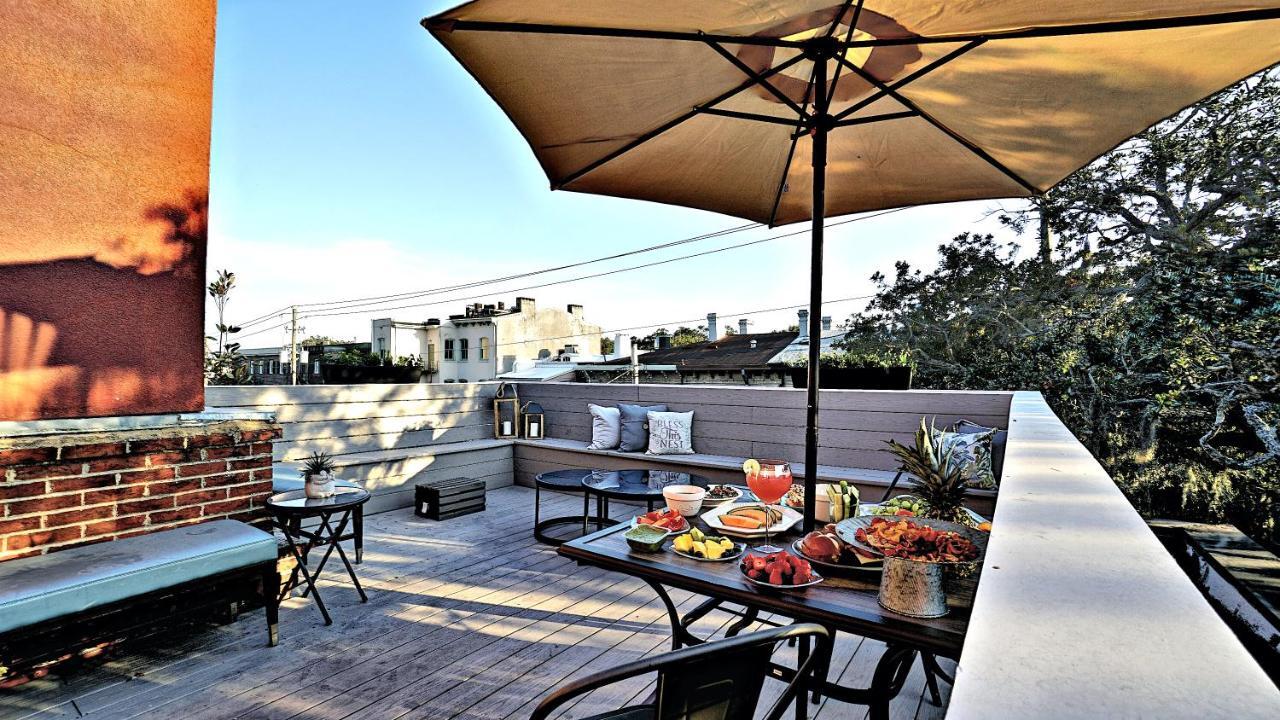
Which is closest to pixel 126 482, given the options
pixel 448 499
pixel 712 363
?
pixel 448 499

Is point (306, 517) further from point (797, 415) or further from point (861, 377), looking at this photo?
point (797, 415)

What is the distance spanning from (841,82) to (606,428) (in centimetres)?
387

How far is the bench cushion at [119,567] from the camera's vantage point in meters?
1.94

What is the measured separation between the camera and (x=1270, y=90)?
22.1 feet

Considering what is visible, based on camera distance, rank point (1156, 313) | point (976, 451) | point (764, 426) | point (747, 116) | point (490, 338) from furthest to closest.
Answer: point (490, 338) < point (1156, 313) < point (764, 426) < point (976, 451) < point (747, 116)

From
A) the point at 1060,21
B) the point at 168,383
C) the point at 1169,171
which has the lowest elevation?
the point at 168,383

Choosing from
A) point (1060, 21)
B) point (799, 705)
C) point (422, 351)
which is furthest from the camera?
point (422, 351)

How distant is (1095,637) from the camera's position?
0.45 meters

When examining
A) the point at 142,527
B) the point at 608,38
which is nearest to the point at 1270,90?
the point at 608,38

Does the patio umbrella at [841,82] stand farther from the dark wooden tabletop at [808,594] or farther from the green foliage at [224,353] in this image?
the green foliage at [224,353]

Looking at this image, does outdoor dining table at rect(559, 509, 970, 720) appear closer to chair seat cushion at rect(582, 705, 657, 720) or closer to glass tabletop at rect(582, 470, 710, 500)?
chair seat cushion at rect(582, 705, 657, 720)

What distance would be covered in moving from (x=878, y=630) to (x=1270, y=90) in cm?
950

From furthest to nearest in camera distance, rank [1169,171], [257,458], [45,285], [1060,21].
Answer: [1169,171], [257,458], [45,285], [1060,21]

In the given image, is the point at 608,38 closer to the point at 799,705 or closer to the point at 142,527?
the point at 799,705
